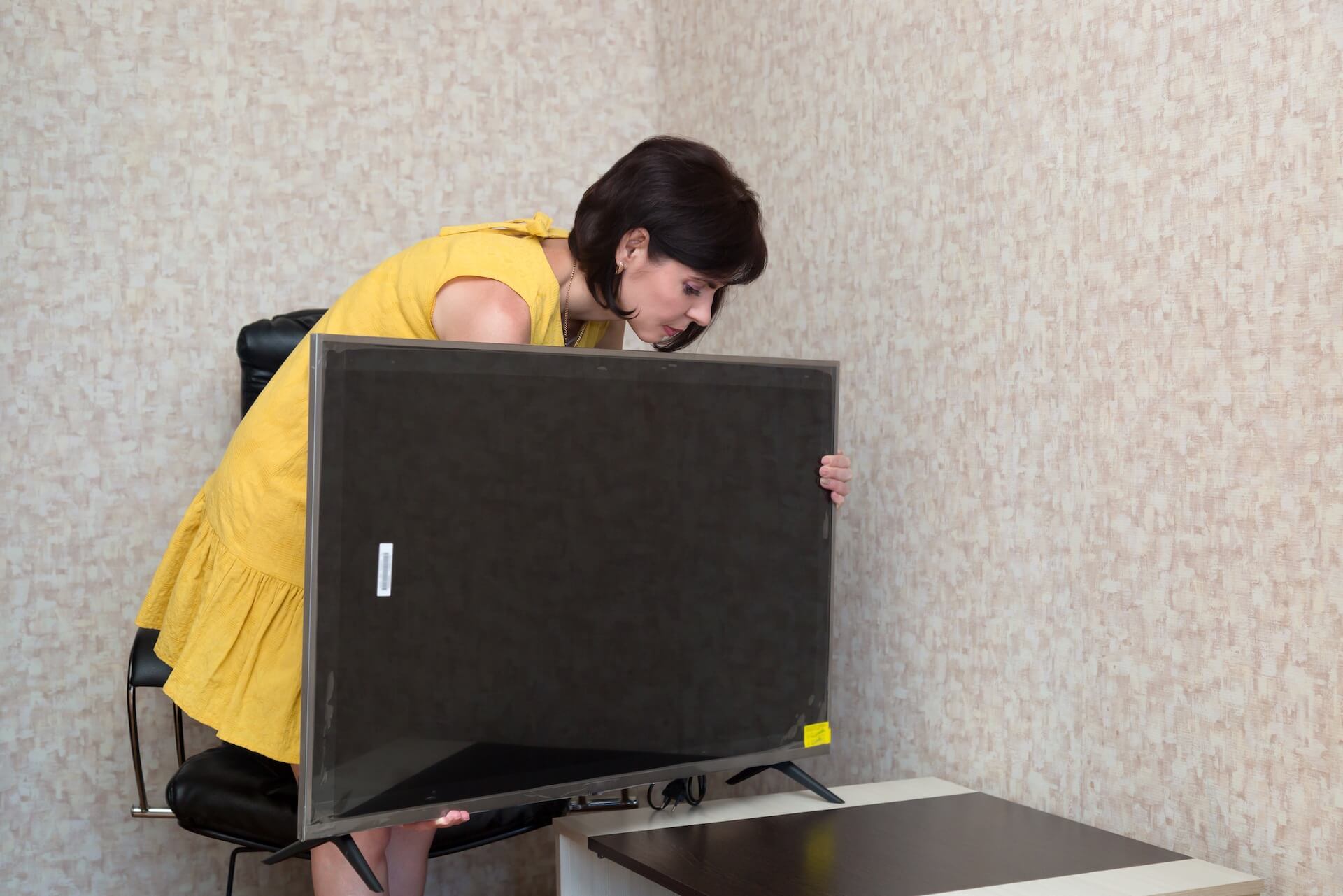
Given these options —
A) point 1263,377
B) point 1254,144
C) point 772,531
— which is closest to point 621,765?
point 772,531

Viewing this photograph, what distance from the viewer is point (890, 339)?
1.85 meters

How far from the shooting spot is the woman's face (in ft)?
4.87

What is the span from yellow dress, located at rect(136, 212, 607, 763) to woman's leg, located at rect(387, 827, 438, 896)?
370 millimetres

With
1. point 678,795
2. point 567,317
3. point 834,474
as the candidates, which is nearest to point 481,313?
point 567,317

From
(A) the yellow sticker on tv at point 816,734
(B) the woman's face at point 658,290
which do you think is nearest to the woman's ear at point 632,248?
(B) the woman's face at point 658,290

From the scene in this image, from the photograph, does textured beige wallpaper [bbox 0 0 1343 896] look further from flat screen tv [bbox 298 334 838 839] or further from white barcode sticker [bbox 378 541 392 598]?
white barcode sticker [bbox 378 541 392 598]

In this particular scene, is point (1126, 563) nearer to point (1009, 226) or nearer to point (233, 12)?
point (1009, 226)

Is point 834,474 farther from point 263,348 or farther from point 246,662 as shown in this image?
point 263,348

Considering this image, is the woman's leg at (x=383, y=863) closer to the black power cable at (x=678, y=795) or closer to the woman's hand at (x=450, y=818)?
the woman's hand at (x=450, y=818)

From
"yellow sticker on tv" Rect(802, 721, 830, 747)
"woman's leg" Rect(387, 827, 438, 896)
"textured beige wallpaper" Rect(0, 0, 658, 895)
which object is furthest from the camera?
"textured beige wallpaper" Rect(0, 0, 658, 895)

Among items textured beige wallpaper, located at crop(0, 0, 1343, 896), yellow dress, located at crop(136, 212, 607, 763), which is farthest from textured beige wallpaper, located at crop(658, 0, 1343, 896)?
yellow dress, located at crop(136, 212, 607, 763)

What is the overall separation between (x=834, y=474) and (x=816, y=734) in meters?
0.36

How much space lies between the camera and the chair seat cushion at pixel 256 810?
176 centimetres

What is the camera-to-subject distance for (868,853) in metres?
1.34
